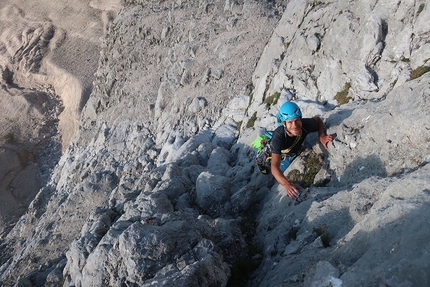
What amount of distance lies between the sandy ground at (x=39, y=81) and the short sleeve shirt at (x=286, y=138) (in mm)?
32177

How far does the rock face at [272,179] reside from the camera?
5.71 metres

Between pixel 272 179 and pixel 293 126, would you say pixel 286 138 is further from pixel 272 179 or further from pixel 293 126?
pixel 272 179

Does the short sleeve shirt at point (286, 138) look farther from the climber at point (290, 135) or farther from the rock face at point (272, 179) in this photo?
the rock face at point (272, 179)

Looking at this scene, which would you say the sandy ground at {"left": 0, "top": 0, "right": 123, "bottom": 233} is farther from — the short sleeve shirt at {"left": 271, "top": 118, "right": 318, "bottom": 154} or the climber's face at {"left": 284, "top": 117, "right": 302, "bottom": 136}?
the climber's face at {"left": 284, "top": 117, "right": 302, "bottom": 136}

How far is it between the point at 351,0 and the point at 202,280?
12785mm

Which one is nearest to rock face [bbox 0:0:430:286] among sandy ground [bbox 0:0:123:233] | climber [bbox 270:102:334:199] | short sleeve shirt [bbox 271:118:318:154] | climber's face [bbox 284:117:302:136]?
climber [bbox 270:102:334:199]

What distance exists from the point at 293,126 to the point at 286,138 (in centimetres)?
45

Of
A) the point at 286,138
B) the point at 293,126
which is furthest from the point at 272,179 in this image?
the point at 293,126

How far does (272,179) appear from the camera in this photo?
10.9 metres

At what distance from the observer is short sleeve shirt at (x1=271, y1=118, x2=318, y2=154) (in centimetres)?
862

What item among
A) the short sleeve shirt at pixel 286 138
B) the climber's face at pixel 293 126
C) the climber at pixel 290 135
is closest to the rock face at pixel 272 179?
the climber at pixel 290 135

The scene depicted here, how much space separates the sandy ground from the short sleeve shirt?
106 feet

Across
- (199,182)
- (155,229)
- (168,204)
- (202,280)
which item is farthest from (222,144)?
(202,280)

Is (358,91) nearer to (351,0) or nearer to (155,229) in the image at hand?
(351,0)
